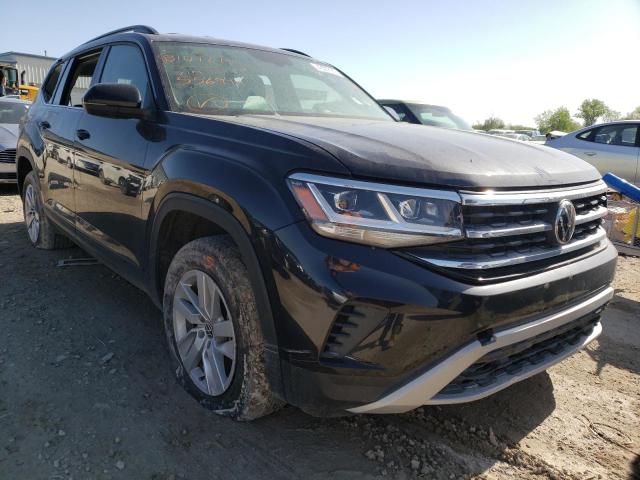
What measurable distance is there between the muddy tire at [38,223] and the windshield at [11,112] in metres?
5.02

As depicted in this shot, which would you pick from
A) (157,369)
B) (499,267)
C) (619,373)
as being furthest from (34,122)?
(619,373)

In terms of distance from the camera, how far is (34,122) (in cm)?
464

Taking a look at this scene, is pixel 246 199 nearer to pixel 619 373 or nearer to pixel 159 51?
pixel 159 51

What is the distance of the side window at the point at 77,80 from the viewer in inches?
166

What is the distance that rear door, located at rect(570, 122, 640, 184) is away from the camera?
8875 mm

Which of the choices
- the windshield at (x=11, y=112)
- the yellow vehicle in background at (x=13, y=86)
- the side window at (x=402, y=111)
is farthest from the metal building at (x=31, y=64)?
the side window at (x=402, y=111)

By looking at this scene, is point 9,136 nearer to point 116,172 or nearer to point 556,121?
point 116,172

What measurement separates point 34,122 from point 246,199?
12.0 feet

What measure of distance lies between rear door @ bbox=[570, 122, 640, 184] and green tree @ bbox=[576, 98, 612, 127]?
189 ft

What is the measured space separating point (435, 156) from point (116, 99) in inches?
67.9

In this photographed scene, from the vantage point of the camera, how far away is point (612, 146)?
916 cm

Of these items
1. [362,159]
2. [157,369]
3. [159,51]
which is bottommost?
[157,369]

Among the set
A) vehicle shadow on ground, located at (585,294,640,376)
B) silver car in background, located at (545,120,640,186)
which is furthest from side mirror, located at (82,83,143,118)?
silver car in background, located at (545,120,640,186)

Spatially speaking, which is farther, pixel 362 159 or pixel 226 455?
pixel 226 455
